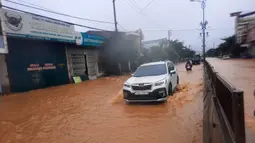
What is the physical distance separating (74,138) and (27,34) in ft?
33.2

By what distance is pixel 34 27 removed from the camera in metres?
12.6

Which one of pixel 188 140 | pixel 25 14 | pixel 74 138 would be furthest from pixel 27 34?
pixel 188 140

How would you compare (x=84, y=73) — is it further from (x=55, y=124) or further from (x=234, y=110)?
(x=234, y=110)

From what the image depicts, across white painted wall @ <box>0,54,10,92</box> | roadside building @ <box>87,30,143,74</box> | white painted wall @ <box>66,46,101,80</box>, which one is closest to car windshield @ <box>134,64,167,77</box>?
white painted wall @ <box>0,54,10,92</box>

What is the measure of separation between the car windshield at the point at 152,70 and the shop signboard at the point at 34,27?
27.4ft

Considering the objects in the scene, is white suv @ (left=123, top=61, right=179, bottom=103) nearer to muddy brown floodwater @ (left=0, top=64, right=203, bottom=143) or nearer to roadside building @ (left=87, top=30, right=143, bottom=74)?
muddy brown floodwater @ (left=0, top=64, right=203, bottom=143)

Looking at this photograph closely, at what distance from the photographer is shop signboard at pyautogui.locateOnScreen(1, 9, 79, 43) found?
11.1m

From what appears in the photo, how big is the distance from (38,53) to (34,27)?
2.39 meters

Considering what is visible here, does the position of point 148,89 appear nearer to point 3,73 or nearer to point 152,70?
point 152,70

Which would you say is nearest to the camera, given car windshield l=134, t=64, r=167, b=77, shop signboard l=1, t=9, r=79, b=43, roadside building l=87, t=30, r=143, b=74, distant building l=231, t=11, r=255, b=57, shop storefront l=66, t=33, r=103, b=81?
car windshield l=134, t=64, r=167, b=77

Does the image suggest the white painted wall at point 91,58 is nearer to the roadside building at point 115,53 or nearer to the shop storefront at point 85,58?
the shop storefront at point 85,58

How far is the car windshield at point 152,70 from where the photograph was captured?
7.94 metres

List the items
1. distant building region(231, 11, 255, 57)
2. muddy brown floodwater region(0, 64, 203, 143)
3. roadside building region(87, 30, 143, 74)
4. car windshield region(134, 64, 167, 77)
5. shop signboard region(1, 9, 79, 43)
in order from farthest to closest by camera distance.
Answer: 1. distant building region(231, 11, 255, 57)
2. roadside building region(87, 30, 143, 74)
3. shop signboard region(1, 9, 79, 43)
4. car windshield region(134, 64, 167, 77)
5. muddy brown floodwater region(0, 64, 203, 143)

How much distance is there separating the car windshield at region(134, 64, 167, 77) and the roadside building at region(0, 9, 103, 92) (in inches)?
330
